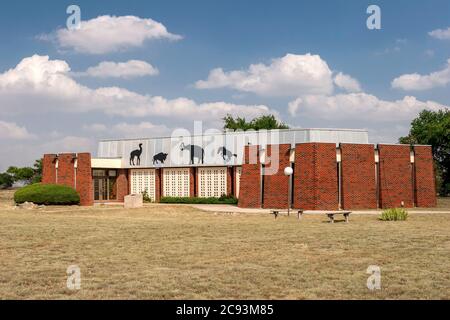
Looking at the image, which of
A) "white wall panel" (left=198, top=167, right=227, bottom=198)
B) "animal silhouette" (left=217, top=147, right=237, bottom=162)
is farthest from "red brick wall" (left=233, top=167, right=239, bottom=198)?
"animal silhouette" (left=217, top=147, right=237, bottom=162)

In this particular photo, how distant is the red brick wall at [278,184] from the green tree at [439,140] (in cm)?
3709

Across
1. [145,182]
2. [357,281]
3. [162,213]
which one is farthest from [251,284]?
[145,182]

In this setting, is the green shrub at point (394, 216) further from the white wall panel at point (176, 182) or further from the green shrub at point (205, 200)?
the white wall panel at point (176, 182)

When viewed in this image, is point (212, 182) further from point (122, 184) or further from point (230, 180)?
point (122, 184)

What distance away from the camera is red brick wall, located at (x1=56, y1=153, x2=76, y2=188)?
153 ft

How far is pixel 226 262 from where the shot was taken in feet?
41.3

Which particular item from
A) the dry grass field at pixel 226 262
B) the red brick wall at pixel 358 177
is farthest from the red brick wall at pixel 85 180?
the dry grass field at pixel 226 262

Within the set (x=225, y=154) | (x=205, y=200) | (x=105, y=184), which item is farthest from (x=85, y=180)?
(x=225, y=154)

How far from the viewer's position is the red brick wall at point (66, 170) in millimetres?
46594

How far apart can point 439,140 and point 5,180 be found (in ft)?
199

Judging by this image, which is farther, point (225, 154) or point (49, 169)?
point (49, 169)

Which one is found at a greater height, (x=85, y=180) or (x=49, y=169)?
(x=49, y=169)

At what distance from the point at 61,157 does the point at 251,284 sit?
1583 inches
